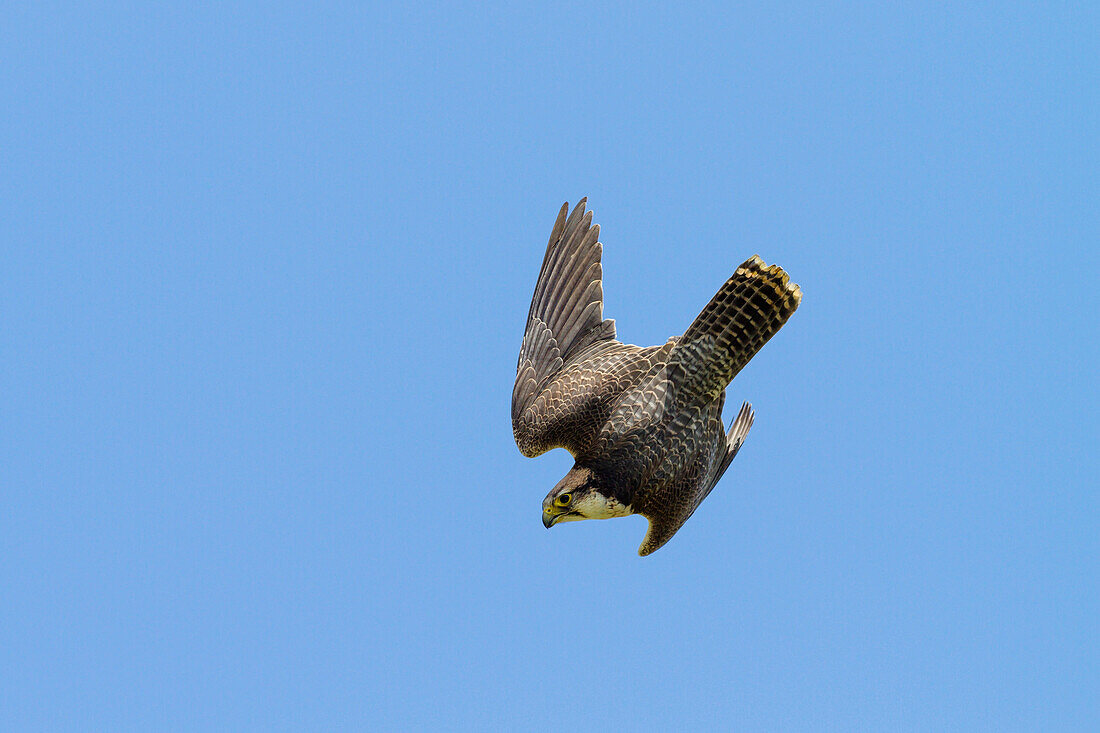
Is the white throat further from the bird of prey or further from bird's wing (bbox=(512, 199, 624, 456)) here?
bird's wing (bbox=(512, 199, 624, 456))

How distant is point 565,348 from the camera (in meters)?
9.16

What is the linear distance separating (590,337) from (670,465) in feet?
4.04

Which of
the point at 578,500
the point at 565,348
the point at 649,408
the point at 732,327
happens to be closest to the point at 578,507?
the point at 578,500

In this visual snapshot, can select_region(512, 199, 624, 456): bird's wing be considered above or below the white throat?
above

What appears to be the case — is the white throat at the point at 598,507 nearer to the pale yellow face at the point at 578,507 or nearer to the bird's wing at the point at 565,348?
the pale yellow face at the point at 578,507

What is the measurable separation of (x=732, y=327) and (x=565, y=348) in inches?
56.3

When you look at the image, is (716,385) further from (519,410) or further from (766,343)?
(519,410)

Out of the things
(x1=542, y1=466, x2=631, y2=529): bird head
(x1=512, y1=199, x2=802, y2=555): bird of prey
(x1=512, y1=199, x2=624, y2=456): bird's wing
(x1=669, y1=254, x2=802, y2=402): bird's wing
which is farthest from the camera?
(x1=512, y1=199, x2=624, y2=456): bird's wing

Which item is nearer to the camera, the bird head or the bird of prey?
the bird of prey

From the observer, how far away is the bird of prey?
827 cm

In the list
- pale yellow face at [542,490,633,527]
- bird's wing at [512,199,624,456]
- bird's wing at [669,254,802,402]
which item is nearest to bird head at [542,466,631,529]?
pale yellow face at [542,490,633,527]

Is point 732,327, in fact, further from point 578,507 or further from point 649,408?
point 578,507

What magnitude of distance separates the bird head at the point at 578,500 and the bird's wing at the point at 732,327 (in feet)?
2.95

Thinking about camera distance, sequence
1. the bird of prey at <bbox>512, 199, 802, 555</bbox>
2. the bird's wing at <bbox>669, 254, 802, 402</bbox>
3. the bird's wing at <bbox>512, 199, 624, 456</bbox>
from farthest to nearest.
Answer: the bird's wing at <bbox>512, 199, 624, 456</bbox> → the bird of prey at <bbox>512, 199, 802, 555</bbox> → the bird's wing at <bbox>669, 254, 802, 402</bbox>
